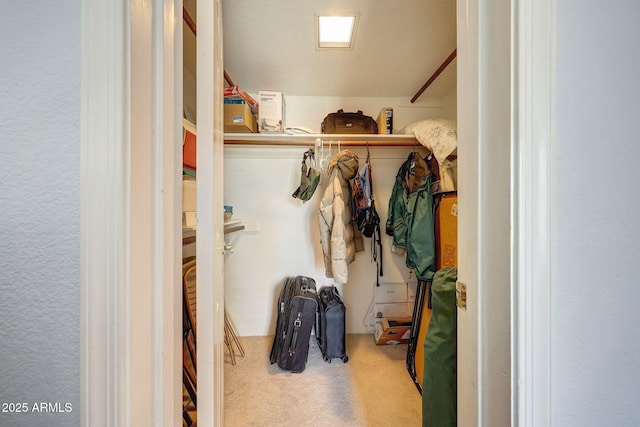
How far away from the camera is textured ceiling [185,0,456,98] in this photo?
4.22 feet

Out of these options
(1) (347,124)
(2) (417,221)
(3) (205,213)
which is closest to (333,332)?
(2) (417,221)

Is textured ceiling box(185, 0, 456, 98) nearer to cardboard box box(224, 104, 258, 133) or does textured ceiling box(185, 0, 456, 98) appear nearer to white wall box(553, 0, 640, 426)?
cardboard box box(224, 104, 258, 133)

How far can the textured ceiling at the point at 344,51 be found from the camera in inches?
50.6

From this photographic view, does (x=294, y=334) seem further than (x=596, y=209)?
Yes

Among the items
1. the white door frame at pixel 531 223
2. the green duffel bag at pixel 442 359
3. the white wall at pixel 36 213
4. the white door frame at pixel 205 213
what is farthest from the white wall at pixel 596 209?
the white door frame at pixel 205 213

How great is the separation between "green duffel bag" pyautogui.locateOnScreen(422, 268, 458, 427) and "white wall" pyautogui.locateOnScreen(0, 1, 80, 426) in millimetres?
999

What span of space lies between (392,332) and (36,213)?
2234 mm

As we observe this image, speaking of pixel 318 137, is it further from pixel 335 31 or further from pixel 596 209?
pixel 596 209

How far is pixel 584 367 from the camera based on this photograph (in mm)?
442

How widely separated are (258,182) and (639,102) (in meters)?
2.09

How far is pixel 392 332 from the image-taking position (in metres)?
2.04

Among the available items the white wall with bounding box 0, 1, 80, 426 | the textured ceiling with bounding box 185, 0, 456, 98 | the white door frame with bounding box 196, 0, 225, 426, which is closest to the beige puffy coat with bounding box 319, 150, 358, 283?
the textured ceiling with bounding box 185, 0, 456, 98

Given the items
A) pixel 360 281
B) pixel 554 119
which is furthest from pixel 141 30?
pixel 360 281

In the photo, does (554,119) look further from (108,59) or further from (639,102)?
(108,59)
